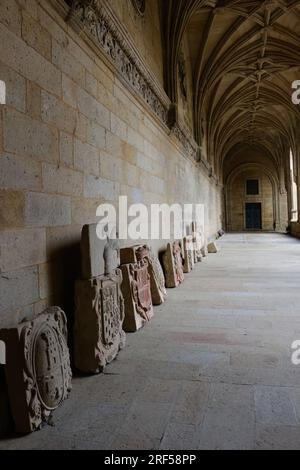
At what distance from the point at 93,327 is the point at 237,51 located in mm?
12034

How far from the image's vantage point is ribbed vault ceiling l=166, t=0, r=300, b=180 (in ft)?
31.4

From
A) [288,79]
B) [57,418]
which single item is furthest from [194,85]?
[57,418]

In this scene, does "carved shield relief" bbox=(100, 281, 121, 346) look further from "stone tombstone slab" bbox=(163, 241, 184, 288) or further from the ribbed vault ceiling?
the ribbed vault ceiling

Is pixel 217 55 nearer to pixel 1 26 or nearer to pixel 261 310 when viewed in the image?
pixel 261 310

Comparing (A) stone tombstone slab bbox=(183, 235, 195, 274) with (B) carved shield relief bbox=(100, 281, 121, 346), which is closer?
(B) carved shield relief bbox=(100, 281, 121, 346)

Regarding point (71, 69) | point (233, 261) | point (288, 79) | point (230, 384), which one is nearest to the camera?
point (230, 384)

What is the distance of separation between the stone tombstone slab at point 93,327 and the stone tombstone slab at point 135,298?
0.89 metres

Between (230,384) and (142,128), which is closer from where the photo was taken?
(230,384)

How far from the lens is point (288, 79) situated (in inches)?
615

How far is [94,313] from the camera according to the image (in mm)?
2988

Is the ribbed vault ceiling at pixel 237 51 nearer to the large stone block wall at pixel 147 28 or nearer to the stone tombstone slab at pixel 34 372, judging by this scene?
the large stone block wall at pixel 147 28

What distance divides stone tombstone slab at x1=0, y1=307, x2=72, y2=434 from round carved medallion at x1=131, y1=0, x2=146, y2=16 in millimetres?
5410

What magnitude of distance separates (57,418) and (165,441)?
710 mm

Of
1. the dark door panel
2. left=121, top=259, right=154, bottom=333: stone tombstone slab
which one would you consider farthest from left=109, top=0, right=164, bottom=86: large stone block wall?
the dark door panel
